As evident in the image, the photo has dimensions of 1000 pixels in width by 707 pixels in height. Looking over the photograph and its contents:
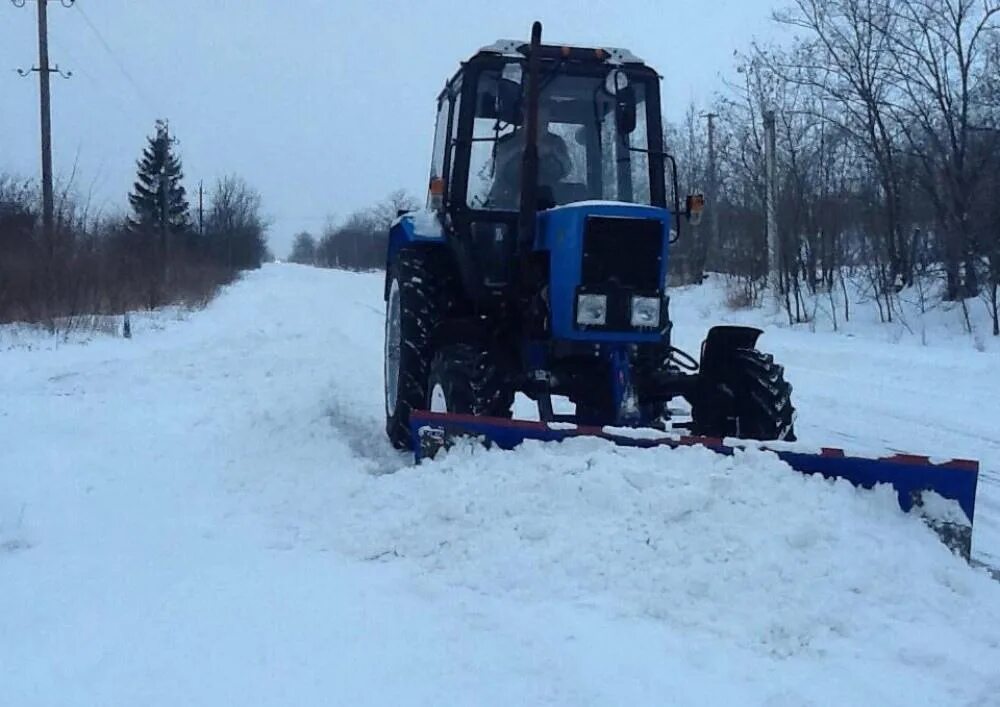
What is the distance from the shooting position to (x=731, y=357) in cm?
564

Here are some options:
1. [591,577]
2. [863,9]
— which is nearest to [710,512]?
[591,577]

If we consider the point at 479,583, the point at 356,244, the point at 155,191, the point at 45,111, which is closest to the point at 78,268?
the point at 45,111

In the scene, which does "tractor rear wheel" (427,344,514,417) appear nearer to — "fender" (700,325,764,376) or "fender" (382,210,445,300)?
"fender" (382,210,445,300)

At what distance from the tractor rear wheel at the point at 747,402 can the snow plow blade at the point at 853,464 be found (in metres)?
1.12

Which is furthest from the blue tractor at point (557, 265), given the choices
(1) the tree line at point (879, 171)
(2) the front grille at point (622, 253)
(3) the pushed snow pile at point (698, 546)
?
(1) the tree line at point (879, 171)

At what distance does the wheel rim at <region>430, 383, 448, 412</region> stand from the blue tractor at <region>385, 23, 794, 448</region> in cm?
1

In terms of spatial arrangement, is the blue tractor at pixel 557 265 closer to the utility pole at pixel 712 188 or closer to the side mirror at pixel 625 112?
the side mirror at pixel 625 112

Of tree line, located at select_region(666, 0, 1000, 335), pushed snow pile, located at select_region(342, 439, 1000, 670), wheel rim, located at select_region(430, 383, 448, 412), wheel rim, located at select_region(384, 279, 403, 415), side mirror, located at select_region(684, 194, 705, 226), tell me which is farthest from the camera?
tree line, located at select_region(666, 0, 1000, 335)

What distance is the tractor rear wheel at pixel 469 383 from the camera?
507 cm

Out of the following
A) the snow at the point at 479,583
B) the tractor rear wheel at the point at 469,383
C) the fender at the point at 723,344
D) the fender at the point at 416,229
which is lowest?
the snow at the point at 479,583

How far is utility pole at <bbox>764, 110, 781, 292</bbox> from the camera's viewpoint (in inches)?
810

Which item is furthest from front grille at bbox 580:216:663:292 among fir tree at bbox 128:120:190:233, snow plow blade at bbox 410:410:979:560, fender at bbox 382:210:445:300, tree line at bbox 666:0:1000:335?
fir tree at bbox 128:120:190:233

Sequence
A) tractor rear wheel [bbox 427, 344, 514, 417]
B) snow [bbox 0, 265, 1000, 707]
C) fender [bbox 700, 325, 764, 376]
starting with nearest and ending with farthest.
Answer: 1. snow [bbox 0, 265, 1000, 707]
2. tractor rear wheel [bbox 427, 344, 514, 417]
3. fender [bbox 700, 325, 764, 376]

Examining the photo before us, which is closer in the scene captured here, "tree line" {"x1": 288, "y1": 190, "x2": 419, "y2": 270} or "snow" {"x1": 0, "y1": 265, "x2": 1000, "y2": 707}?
"snow" {"x1": 0, "y1": 265, "x2": 1000, "y2": 707}
